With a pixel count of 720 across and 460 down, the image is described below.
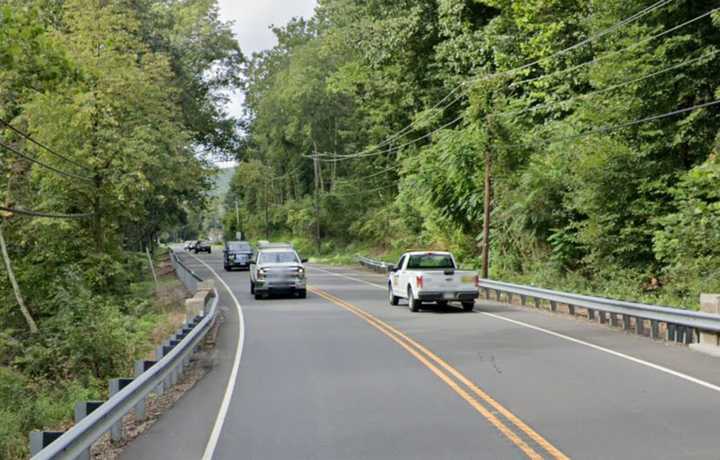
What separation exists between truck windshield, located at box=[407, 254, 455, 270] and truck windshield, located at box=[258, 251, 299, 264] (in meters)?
6.90

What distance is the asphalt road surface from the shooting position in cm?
780

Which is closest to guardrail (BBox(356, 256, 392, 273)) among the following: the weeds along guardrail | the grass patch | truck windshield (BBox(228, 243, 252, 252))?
truck windshield (BBox(228, 243, 252, 252))

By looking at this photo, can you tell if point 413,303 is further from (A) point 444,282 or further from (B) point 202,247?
(B) point 202,247

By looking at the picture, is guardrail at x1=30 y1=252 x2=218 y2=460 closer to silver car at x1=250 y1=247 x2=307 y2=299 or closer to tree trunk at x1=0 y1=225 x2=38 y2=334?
tree trunk at x1=0 y1=225 x2=38 y2=334

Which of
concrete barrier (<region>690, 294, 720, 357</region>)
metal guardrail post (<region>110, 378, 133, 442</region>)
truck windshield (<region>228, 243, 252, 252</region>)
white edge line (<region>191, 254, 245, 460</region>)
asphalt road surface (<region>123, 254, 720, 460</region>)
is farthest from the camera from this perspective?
truck windshield (<region>228, 243, 252, 252</region>)

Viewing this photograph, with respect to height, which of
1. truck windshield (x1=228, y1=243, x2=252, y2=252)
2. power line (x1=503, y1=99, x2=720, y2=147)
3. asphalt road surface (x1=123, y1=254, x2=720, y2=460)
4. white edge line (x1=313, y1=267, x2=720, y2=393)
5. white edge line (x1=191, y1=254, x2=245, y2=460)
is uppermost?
power line (x1=503, y1=99, x2=720, y2=147)

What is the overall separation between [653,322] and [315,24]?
216ft

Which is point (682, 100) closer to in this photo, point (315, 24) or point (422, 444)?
point (422, 444)

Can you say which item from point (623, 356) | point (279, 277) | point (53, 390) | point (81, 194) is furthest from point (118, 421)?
point (81, 194)

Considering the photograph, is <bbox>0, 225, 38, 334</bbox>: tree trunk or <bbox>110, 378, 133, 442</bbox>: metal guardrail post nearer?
<bbox>110, 378, 133, 442</bbox>: metal guardrail post

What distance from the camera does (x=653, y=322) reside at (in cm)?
1648

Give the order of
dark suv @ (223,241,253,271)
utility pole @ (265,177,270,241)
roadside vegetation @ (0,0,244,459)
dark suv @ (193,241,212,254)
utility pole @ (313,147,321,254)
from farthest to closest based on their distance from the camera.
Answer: dark suv @ (193,241,212,254)
utility pole @ (265,177,270,241)
utility pole @ (313,147,321,254)
dark suv @ (223,241,253,271)
roadside vegetation @ (0,0,244,459)

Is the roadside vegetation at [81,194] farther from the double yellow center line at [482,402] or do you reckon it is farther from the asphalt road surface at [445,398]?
the double yellow center line at [482,402]

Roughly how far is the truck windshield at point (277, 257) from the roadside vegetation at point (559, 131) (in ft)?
28.6
